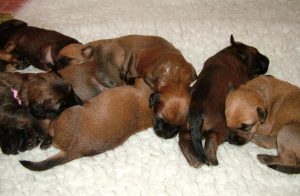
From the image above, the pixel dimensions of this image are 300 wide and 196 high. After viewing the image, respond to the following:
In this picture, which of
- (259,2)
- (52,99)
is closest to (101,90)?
(52,99)

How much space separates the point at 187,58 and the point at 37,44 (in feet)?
4.16

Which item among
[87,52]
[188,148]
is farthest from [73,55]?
[188,148]

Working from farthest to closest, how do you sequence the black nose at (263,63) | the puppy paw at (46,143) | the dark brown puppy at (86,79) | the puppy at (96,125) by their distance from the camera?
the black nose at (263,63) → the dark brown puppy at (86,79) → the puppy paw at (46,143) → the puppy at (96,125)

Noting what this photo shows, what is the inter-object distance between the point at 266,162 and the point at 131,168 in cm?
91

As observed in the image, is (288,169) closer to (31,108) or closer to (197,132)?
(197,132)

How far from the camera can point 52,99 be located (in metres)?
2.46

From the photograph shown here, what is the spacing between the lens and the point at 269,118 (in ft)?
8.52

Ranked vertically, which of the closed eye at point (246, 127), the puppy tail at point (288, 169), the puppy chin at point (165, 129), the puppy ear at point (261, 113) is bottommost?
the puppy tail at point (288, 169)

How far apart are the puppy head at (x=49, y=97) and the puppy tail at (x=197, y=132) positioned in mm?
763

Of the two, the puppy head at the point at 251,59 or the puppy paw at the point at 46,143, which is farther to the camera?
the puppy head at the point at 251,59

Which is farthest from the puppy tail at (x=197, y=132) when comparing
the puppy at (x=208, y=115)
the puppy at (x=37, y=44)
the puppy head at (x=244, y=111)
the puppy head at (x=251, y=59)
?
the puppy at (x=37, y=44)

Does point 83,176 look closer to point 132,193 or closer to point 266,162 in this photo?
point 132,193

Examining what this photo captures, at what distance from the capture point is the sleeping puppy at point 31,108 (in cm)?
245

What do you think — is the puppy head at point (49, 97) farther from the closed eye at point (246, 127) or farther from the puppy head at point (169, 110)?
the closed eye at point (246, 127)
